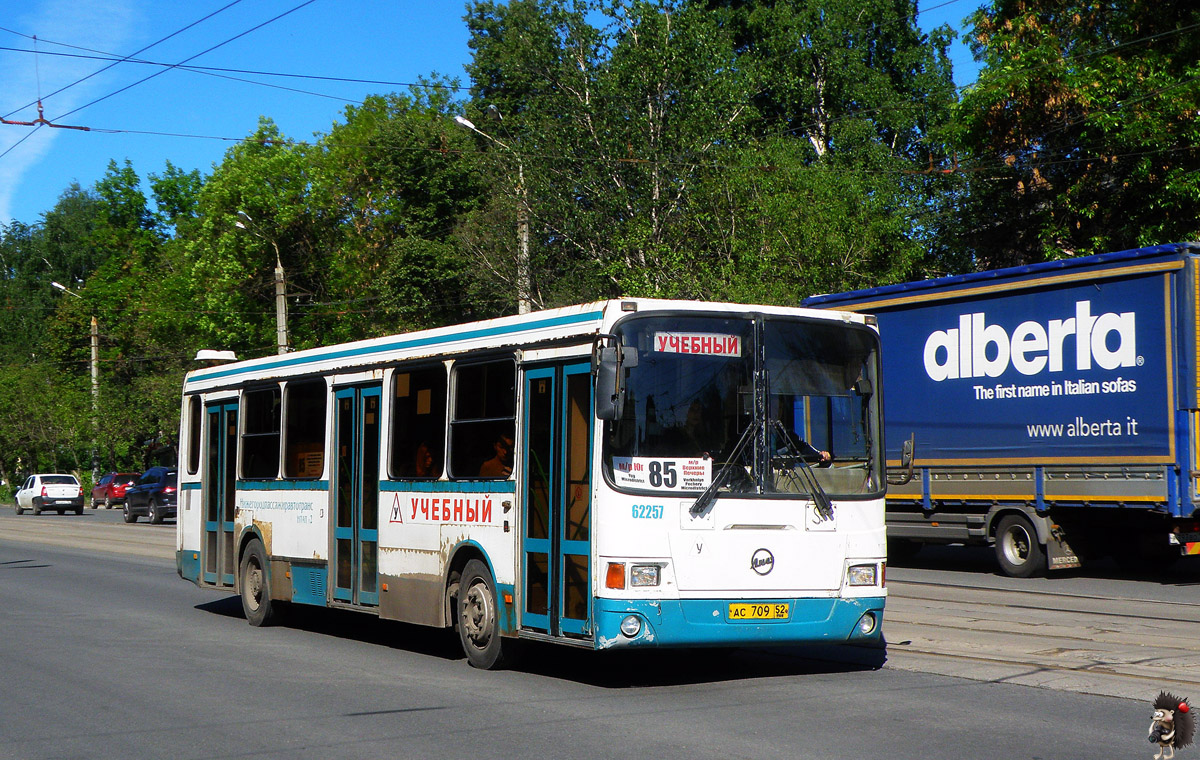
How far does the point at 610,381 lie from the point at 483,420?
2083mm

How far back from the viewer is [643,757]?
6867 millimetres

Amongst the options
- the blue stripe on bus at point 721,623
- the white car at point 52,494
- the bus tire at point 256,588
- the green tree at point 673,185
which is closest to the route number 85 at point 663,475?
the blue stripe on bus at point 721,623

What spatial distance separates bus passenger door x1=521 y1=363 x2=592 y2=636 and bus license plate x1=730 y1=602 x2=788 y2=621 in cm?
101

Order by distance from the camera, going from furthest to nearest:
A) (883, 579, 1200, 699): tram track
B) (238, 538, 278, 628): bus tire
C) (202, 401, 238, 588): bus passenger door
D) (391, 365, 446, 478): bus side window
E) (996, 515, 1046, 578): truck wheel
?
1. (996, 515, 1046, 578): truck wheel
2. (202, 401, 238, 588): bus passenger door
3. (238, 538, 278, 628): bus tire
4. (391, 365, 446, 478): bus side window
5. (883, 579, 1200, 699): tram track

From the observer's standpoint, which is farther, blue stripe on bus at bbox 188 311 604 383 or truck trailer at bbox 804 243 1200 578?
truck trailer at bbox 804 243 1200 578

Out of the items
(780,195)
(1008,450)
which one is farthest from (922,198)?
(1008,450)

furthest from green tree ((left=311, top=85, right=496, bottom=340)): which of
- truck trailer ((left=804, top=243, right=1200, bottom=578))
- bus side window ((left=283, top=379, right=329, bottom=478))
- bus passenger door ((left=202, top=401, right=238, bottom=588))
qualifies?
bus side window ((left=283, top=379, right=329, bottom=478))

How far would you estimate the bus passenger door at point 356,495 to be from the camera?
11.7 meters

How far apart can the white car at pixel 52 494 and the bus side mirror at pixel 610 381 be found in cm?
4806

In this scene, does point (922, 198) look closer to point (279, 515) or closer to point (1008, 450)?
point (1008, 450)

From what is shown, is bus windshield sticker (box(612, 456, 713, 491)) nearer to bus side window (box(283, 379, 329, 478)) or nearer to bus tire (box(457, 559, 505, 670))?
bus tire (box(457, 559, 505, 670))

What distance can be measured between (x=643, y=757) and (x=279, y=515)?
7.28m

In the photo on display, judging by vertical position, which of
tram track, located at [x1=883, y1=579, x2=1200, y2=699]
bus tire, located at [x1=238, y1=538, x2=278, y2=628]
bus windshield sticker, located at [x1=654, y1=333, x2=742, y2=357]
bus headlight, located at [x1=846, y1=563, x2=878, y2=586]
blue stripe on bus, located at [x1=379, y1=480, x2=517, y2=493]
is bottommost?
tram track, located at [x1=883, y1=579, x2=1200, y2=699]

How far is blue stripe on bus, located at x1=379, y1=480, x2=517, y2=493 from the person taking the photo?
995 cm
